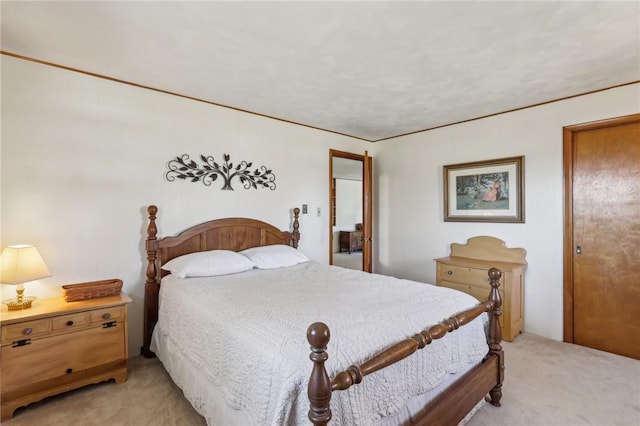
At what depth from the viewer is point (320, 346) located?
110 cm

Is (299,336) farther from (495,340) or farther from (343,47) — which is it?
(343,47)

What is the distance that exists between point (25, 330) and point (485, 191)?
4.34 metres

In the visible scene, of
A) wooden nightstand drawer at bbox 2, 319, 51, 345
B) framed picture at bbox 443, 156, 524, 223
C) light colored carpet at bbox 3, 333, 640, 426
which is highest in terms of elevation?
framed picture at bbox 443, 156, 524, 223

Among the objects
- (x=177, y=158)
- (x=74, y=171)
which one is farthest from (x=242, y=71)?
(x=74, y=171)

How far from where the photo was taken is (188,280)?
258 centimetres

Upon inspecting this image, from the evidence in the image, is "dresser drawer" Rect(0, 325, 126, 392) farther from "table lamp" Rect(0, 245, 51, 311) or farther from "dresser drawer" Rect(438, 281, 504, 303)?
"dresser drawer" Rect(438, 281, 504, 303)

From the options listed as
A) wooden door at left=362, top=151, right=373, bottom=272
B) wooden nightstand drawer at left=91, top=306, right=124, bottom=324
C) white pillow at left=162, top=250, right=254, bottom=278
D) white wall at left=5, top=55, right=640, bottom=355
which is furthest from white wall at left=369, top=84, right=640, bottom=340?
wooden nightstand drawer at left=91, top=306, right=124, bottom=324

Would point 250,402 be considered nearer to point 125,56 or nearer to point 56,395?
point 56,395

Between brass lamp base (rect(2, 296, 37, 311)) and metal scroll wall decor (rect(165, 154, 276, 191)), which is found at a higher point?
metal scroll wall decor (rect(165, 154, 276, 191))

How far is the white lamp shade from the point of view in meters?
2.04

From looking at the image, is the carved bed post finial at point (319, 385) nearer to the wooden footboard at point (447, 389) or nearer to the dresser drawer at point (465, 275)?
the wooden footboard at point (447, 389)

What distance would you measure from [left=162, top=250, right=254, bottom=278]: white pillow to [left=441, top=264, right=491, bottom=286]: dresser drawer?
88.4 inches

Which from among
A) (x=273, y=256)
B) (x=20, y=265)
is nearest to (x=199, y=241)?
(x=273, y=256)

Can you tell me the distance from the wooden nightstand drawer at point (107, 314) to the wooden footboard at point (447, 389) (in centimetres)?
194
